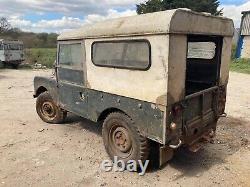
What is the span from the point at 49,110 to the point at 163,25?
4.26m

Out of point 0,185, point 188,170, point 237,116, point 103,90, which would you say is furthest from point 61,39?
point 237,116

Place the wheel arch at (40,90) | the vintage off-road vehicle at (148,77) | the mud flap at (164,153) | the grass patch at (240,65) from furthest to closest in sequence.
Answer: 1. the grass patch at (240,65)
2. the wheel arch at (40,90)
3. the mud flap at (164,153)
4. the vintage off-road vehicle at (148,77)

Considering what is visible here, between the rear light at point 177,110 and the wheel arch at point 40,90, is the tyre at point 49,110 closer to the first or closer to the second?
the wheel arch at point 40,90

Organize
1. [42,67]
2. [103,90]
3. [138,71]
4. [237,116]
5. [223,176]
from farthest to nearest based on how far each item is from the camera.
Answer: [42,67] < [237,116] < [103,90] < [223,176] < [138,71]

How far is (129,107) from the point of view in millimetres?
4230

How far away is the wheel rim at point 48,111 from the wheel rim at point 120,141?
7.90 ft

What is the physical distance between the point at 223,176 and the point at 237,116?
3.56 m

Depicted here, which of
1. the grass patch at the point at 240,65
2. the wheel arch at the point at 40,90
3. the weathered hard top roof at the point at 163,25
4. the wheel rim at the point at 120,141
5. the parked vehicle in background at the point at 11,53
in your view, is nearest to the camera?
the weathered hard top roof at the point at 163,25

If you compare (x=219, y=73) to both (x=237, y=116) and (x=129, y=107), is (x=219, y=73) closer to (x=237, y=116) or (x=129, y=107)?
(x=129, y=107)

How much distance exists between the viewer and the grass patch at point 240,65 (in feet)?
61.6

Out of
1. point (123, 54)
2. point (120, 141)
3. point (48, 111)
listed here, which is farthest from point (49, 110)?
point (123, 54)

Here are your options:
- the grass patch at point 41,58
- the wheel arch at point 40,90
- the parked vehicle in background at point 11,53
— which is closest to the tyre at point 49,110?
the wheel arch at point 40,90

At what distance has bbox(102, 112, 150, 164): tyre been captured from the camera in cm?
421

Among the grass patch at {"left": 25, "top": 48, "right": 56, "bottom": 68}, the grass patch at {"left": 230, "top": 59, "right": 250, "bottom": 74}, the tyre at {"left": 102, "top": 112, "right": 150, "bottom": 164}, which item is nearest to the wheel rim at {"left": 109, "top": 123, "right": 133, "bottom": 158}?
the tyre at {"left": 102, "top": 112, "right": 150, "bottom": 164}
